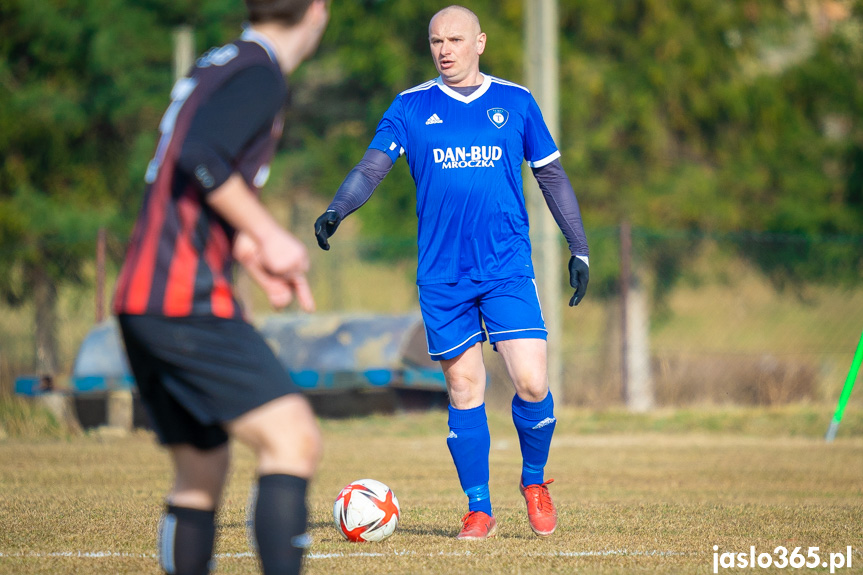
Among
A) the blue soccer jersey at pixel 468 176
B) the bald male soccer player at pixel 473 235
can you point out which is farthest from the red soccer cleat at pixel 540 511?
the blue soccer jersey at pixel 468 176

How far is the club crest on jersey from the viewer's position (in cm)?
520

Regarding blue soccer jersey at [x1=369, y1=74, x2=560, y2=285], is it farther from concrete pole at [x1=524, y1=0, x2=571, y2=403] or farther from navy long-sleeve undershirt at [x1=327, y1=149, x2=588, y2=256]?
concrete pole at [x1=524, y1=0, x2=571, y2=403]

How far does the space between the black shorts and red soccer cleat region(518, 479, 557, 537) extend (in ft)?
7.68

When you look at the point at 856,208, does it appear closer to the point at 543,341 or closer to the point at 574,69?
the point at 574,69

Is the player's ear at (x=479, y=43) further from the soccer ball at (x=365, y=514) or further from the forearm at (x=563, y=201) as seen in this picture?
the soccer ball at (x=365, y=514)

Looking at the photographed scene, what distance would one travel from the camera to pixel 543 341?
17.1 feet

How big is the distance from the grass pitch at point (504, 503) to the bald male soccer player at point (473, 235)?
46 centimetres

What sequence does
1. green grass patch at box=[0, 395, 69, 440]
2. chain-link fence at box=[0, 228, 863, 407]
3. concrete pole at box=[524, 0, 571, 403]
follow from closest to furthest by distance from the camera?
1. green grass patch at box=[0, 395, 69, 440]
2. concrete pole at box=[524, 0, 571, 403]
3. chain-link fence at box=[0, 228, 863, 407]

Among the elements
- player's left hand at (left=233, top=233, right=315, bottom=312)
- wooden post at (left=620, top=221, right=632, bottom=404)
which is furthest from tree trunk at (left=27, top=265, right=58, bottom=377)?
player's left hand at (left=233, top=233, right=315, bottom=312)

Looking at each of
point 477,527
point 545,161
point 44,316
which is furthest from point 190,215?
point 44,316

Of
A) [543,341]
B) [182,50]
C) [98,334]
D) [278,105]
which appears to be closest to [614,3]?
[182,50]

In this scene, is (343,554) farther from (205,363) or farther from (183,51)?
(183,51)

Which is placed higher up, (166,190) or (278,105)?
(278,105)

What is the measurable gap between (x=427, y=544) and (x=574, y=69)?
1417 cm
